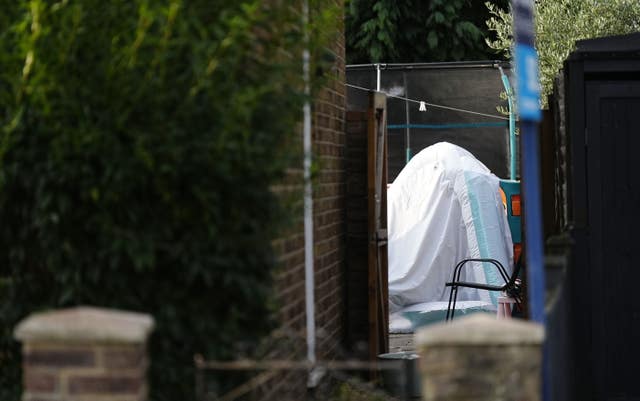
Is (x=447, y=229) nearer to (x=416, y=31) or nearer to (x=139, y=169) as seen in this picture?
(x=139, y=169)

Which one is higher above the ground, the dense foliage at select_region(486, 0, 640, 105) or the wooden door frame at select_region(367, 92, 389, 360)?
the dense foliage at select_region(486, 0, 640, 105)

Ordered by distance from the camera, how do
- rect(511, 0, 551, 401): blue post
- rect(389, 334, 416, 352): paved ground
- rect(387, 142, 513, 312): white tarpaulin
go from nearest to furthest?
rect(511, 0, 551, 401): blue post
rect(389, 334, 416, 352): paved ground
rect(387, 142, 513, 312): white tarpaulin

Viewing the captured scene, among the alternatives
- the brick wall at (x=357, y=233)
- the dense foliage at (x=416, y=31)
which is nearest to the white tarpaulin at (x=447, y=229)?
the brick wall at (x=357, y=233)

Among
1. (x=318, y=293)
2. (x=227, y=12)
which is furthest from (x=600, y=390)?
(x=227, y=12)

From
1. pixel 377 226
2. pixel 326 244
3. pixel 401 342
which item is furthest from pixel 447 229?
pixel 326 244

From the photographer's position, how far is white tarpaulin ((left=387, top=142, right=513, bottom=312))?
615 inches

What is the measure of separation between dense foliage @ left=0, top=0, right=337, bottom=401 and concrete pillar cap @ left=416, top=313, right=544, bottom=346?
954 millimetres

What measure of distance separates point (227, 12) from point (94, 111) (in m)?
0.62

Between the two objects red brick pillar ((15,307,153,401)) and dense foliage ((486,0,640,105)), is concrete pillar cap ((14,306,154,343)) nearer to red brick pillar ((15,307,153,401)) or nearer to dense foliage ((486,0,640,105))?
red brick pillar ((15,307,153,401))

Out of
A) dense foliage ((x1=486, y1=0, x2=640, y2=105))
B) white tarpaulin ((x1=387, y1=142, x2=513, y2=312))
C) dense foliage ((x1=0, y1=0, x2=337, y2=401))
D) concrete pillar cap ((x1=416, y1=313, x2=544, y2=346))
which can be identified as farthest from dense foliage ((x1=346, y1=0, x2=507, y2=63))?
concrete pillar cap ((x1=416, y1=313, x2=544, y2=346))

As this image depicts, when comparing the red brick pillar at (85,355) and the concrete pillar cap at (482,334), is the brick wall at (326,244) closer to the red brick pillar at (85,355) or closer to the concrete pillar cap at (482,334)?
the red brick pillar at (85,355)

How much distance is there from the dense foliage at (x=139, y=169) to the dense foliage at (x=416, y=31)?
25462 mm

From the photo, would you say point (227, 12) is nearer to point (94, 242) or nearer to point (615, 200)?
point (94, 242)

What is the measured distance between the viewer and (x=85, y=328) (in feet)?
12.5
